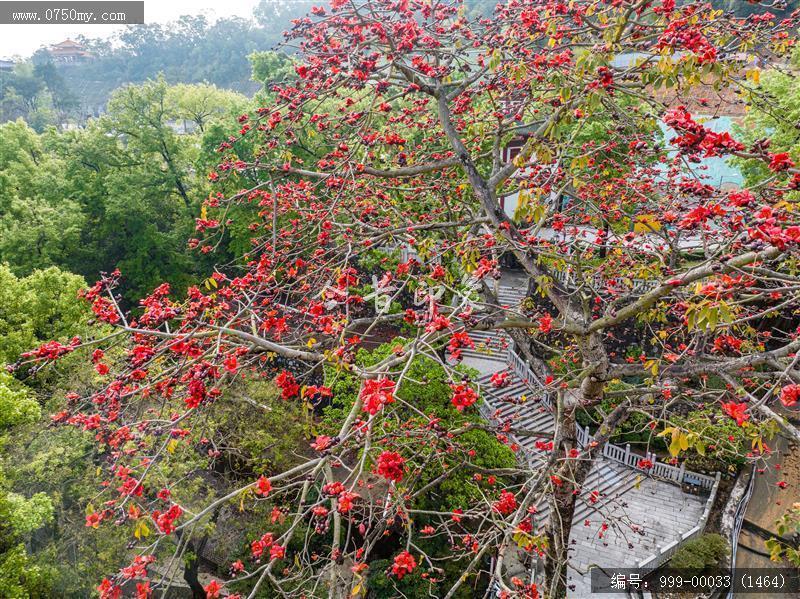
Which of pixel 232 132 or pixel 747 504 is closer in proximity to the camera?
pixel 747 504

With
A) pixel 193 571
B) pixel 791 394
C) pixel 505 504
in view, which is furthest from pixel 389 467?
pixel 193 571

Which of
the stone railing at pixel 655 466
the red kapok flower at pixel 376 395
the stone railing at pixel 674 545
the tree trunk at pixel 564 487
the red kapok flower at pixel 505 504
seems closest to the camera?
the red kapok flower at pixel 376 395

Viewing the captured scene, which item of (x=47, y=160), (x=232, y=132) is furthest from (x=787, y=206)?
(x=47, y=160)

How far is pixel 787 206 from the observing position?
3496 millimetres

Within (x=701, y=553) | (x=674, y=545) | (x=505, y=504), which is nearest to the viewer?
(x=505, y=504)

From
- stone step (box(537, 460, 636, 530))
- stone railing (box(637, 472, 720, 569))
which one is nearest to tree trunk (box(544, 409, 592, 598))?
stone railing (box(637, 472, 720, 569))

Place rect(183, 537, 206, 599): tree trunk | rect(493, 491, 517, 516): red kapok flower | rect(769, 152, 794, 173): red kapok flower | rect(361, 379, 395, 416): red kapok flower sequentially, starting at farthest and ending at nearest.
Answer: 1. rect(183, 537, 206, 599): tree trunk
2. rect(493, 491, 517, 516): red kapok flower
3. rect(769, 152, 794, 173): red kapok flower
4. rect(361, 379, 395, 416): red kapok flower

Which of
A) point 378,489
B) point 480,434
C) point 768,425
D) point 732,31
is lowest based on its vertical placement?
point 378,489

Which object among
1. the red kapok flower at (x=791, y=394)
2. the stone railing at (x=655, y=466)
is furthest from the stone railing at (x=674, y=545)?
the red kapok flower at (x=791, y=394)

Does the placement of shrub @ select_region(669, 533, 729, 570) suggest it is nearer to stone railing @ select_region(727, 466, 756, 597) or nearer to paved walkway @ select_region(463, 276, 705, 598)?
stone railing @ select_region(727, 466, 756, 597)

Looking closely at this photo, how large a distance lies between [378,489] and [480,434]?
11.8 feet

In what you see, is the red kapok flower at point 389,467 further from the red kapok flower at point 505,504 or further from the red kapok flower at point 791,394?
the red kapok flower at point 791,394

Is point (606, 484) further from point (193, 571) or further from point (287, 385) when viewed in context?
point (287, 385)

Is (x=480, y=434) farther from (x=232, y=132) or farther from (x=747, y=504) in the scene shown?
(x=232, y=132)
